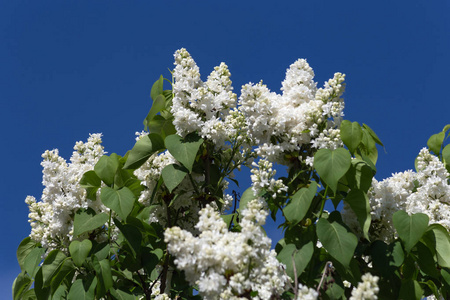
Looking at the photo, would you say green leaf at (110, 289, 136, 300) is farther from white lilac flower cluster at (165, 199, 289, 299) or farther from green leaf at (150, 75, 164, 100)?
green leaf at (150, 75, 164, 100)

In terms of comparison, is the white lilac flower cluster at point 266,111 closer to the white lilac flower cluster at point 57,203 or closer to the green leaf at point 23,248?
the white lilac flower cluster at point 57,203

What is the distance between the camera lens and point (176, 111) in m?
3.70

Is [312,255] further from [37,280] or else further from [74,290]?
[37,280]

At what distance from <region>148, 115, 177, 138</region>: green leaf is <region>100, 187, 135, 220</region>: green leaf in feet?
2.16

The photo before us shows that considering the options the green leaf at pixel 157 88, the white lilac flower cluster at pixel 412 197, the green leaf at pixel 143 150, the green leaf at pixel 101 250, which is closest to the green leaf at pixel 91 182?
the green leaf at pixel 143 150

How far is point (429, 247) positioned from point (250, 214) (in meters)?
1.54

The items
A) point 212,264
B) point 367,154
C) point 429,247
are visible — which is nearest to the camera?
point 212,264

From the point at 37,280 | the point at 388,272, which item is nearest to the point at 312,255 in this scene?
the point at 388,272

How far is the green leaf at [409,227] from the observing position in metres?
3.09

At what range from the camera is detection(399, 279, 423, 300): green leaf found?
123 inches

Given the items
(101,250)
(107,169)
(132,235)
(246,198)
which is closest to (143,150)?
(107,169)

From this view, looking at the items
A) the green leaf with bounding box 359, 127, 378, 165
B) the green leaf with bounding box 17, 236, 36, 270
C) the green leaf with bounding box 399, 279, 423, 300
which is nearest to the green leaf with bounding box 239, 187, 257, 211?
the green leaf with bounding box 359, 127, 378, 165

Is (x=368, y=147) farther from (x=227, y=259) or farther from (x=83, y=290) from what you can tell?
(x=83, y=290)

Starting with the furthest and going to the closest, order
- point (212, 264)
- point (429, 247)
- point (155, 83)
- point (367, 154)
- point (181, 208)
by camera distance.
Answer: point (155, 83) → point (181, 208) → point (367, 154) → point (429, 247) → point (212, 264)
